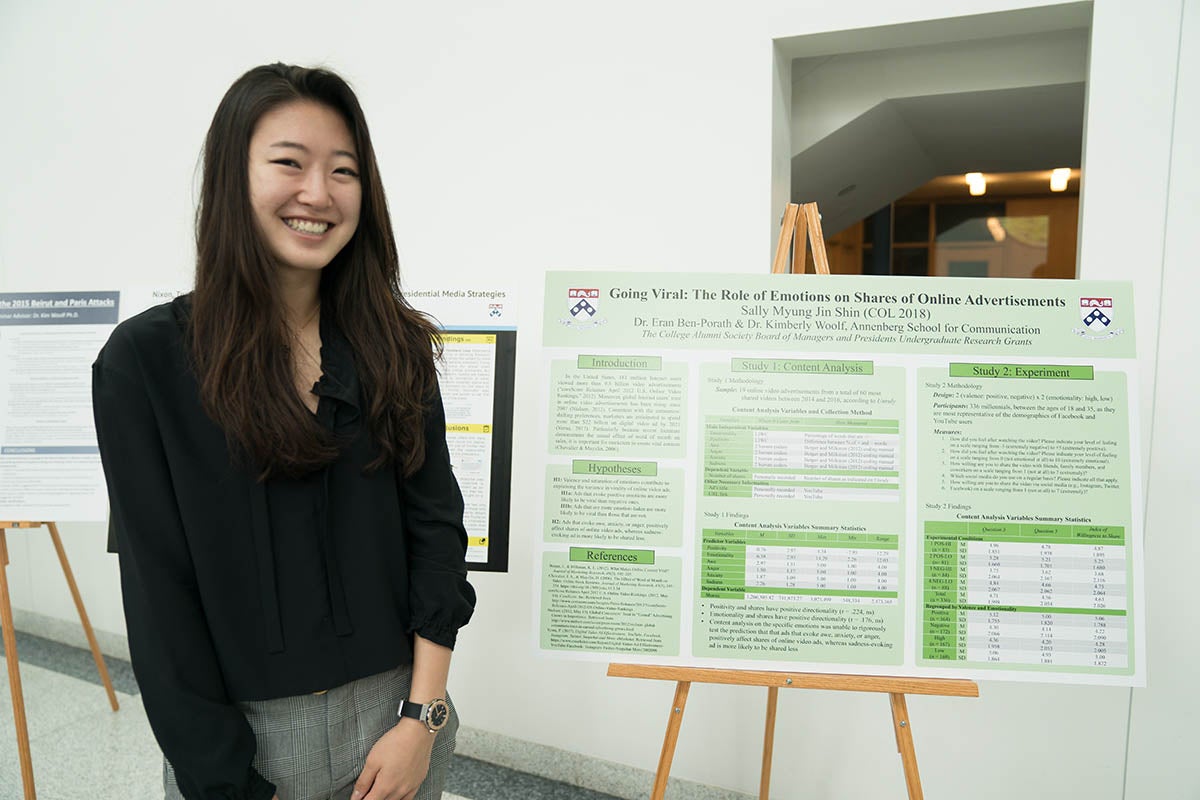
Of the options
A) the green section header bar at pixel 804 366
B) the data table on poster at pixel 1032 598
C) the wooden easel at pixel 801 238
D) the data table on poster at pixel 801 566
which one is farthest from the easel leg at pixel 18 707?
the data table on poster at pixel 1032 598

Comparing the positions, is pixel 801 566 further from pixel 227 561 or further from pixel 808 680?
pixel 227 561

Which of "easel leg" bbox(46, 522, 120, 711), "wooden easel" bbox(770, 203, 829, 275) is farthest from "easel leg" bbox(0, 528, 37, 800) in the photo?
"wooden easel" bbox(770, 203, 829, 275)

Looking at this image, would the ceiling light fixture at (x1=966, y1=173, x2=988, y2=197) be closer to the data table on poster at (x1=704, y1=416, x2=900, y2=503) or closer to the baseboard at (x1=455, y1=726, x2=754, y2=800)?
the baseboard at (x1=455, y1=726, x2=754, y2=800)

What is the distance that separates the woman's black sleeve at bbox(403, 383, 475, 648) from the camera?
1202 mm

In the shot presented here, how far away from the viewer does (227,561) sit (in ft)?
3.42

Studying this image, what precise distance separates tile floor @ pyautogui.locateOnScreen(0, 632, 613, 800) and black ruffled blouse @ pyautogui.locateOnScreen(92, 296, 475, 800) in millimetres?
1763

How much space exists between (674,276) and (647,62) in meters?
1.21

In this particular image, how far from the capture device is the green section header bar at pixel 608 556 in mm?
1579

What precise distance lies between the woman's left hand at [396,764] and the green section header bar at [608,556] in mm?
500

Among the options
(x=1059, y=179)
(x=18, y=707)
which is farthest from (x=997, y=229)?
(x=18, y=707)

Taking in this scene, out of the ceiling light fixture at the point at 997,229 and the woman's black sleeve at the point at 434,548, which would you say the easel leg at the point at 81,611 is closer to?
the woman's black sleeve at the point at 434,548

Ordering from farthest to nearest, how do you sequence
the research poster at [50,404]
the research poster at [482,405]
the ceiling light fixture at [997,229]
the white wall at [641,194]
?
the ceiling light fixture at [997,229] → the research poster at [50,404] → the research poster at [482,405] → the white wall at [641,194]

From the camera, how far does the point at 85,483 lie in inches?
93.3

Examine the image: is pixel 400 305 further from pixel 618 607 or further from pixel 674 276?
pixel 618 607
